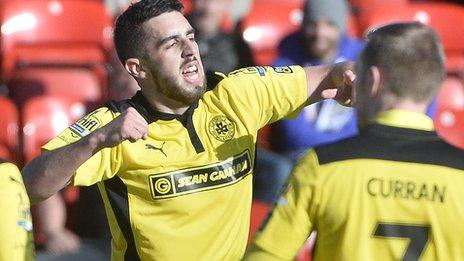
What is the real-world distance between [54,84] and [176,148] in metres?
3.26

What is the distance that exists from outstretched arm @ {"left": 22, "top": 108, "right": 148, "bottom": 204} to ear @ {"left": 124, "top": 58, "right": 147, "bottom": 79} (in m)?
0.57

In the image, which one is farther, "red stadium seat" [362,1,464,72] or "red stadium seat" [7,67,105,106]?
"red stadium seat" [362,1,464,72]

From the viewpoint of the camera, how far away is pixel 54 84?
725cm

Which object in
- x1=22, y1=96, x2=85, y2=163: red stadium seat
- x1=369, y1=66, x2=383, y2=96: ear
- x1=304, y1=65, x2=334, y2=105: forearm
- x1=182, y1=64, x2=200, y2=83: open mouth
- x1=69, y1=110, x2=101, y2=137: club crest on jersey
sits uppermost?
x1=369, y1=66, x2=383, y2=96: ear

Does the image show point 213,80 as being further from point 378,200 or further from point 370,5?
point 370,5

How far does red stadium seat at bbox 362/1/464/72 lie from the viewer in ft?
26.6

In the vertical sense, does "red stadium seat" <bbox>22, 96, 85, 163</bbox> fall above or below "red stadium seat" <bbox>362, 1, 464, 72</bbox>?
above

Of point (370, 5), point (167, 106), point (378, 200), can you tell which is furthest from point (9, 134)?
point (378, 200)

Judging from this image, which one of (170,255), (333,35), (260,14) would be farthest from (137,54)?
(260,14)

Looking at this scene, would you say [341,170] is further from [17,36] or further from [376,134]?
[17,36]

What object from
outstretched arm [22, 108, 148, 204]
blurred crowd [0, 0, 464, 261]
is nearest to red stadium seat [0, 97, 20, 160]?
blurred crowd [0, 0, 464, 261]

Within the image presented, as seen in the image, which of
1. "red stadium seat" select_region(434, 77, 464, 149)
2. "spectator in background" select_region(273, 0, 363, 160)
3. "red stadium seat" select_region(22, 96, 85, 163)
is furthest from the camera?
"red stadium seat" select_region(434, 77, 464, 149)

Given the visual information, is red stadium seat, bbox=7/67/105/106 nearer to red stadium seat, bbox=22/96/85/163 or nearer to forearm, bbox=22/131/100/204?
red stadium seat, bbox=22/96/85/163

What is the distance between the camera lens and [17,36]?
7.60 m
